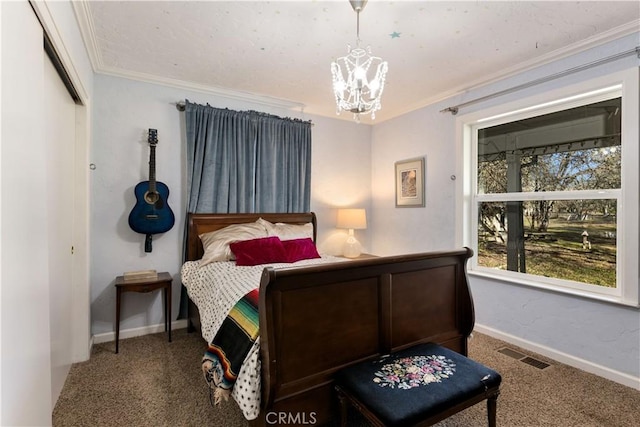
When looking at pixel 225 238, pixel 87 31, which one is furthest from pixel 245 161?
pixel 87 31

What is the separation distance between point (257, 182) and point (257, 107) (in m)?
0.84

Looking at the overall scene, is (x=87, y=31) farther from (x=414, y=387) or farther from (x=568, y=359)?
(x=568, y=359)

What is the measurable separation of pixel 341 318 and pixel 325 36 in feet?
6.28

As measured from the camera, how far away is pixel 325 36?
91.2 inches

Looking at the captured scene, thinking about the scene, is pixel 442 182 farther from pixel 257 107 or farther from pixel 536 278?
pixel 257 107

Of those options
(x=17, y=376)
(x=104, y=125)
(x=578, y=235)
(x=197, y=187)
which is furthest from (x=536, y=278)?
(x=104, y=125)

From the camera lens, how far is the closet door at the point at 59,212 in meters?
1.88

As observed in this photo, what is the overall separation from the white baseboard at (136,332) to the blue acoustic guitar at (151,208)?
74 cm

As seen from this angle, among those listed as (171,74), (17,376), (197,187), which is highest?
(171,74)

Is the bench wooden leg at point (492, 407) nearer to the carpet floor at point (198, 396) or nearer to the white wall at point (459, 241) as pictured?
the carpet floor at point (198, 396)

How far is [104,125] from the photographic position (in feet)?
9.28

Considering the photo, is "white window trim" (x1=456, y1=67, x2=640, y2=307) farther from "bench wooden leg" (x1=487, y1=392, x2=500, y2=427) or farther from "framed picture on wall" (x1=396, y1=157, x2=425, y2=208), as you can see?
"bench wooden leg" (x1=487, y1=392, x2=500, y2=427)

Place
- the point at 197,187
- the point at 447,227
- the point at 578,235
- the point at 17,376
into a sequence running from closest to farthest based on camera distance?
1. the point at 17,376
2. the point at 578,235
3. the point at 197,187
4. the point at 447,227

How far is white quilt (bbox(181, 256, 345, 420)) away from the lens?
4.73 ft
